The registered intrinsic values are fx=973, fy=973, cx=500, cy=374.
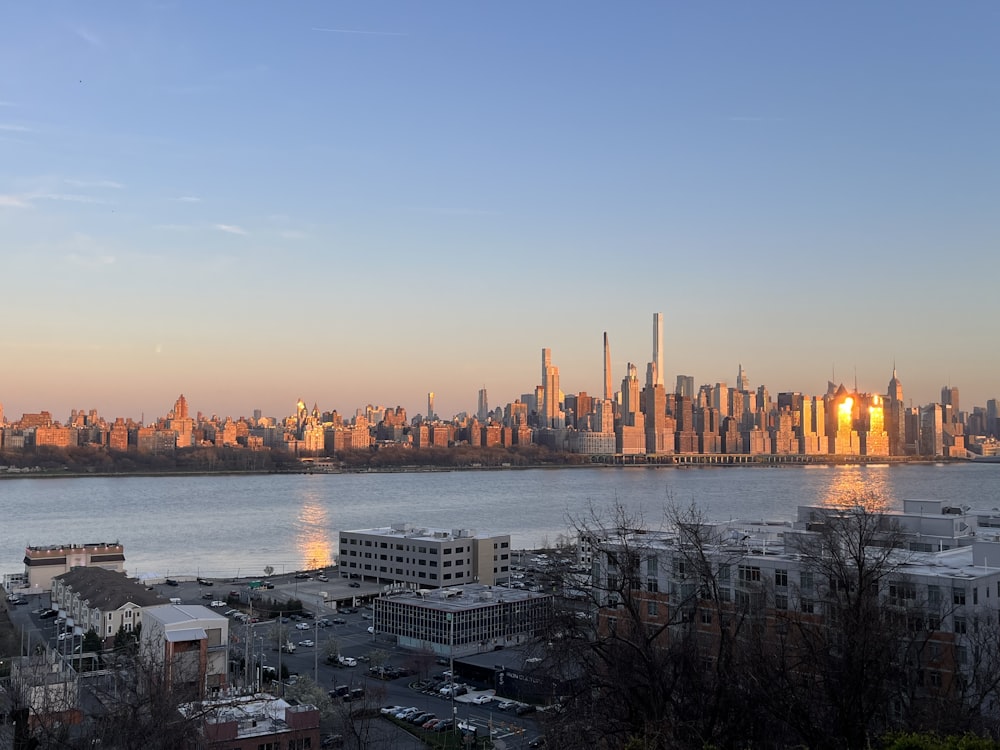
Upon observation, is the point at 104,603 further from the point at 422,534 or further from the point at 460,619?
the point at 422,534

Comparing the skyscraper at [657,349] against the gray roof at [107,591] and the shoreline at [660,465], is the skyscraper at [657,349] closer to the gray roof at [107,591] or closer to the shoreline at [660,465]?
the shoreline at [660,465]

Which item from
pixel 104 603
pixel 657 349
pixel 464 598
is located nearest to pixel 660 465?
pixel 657 349

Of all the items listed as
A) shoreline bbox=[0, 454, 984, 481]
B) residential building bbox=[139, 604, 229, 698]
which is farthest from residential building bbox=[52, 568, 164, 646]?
shoreline bbox=[0, 454, 984, 481]

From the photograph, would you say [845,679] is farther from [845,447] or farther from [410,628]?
[845,447]

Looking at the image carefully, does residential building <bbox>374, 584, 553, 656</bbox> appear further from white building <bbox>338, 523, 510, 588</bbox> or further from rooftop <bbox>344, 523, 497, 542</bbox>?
Result: rooftop <bbox>344, 523, 497, 542</bbox>

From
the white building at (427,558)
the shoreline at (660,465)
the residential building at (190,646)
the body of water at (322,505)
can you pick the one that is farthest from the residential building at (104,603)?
the shoreline at (660,465)

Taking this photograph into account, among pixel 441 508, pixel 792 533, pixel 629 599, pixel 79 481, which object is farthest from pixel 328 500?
pixel 629 599

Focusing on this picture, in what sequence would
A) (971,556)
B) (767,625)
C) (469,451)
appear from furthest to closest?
(469,451), (971,556), (767,625)
